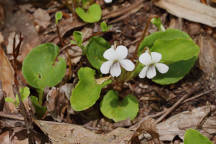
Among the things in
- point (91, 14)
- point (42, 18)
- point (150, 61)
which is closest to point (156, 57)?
point (150, 61)

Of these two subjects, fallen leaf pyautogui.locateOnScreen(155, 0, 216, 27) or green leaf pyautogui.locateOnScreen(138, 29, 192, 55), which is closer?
green leaf pyautogui.locateOnScreen(138, 29, 192, 55)

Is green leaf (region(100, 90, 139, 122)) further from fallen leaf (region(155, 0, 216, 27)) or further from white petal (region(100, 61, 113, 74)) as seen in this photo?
fallen leaf (region(155, 0, 216, 27))

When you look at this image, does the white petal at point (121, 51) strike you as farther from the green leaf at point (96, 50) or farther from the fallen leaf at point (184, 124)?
the fallen leaf at point (184, 124)

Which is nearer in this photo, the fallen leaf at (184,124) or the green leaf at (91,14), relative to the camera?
the fallen leaf at (184,124)

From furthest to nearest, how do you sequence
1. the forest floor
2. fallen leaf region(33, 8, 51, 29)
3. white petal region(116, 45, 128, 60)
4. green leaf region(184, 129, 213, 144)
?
1. fallen leaf region(33, 8, 51, 29)
2. the forest floor
3. white petal region(116, 45, 128, 60)
4. green leaf region(184, 129, 213, 144)

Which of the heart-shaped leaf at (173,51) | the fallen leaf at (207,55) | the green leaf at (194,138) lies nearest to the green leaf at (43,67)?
the heart-shaped leaf at (173,51)

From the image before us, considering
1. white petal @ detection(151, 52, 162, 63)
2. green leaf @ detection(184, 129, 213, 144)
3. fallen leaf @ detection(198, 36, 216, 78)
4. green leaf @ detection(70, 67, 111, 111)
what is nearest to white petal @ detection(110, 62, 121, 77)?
green leaf @ detection(70, 67, 111, 111)
